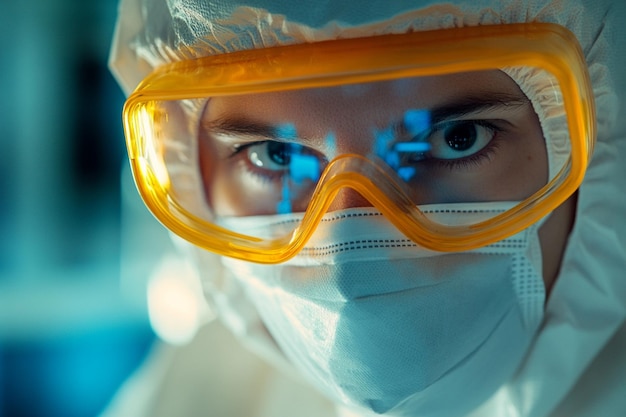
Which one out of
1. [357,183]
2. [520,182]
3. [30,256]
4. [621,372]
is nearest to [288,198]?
[357,183]

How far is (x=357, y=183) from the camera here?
834mm

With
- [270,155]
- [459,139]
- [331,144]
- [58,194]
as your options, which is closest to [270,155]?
[270,155]

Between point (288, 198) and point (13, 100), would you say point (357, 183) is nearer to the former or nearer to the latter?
point (288, 198)

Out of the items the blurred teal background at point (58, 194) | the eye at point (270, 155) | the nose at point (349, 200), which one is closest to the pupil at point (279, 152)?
the eye at point (270, 155)

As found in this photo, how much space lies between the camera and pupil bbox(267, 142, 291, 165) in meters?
0.99

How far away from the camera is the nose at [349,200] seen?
0.88 m

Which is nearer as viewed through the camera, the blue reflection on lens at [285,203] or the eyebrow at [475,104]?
the eyebrow at [475,104]

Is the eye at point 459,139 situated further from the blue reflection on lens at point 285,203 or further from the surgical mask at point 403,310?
the blue reflection on lens at point 285,203

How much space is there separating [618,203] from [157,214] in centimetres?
67

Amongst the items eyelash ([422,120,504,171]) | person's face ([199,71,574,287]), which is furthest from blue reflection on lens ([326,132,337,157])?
eyelash ([422,120,504,171])

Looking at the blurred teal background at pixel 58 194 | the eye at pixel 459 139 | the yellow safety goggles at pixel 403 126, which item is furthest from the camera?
the blurred teal background at pixel 58 194

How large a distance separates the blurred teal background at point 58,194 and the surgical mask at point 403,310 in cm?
125

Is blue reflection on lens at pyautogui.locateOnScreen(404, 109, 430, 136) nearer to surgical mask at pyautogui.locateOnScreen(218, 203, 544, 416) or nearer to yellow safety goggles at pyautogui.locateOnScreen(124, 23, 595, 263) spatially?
yellow safety goggles at pyautogui.locateOnScreen(124, 23, 595, 263)

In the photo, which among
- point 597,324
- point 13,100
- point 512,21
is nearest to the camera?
point 512,21
